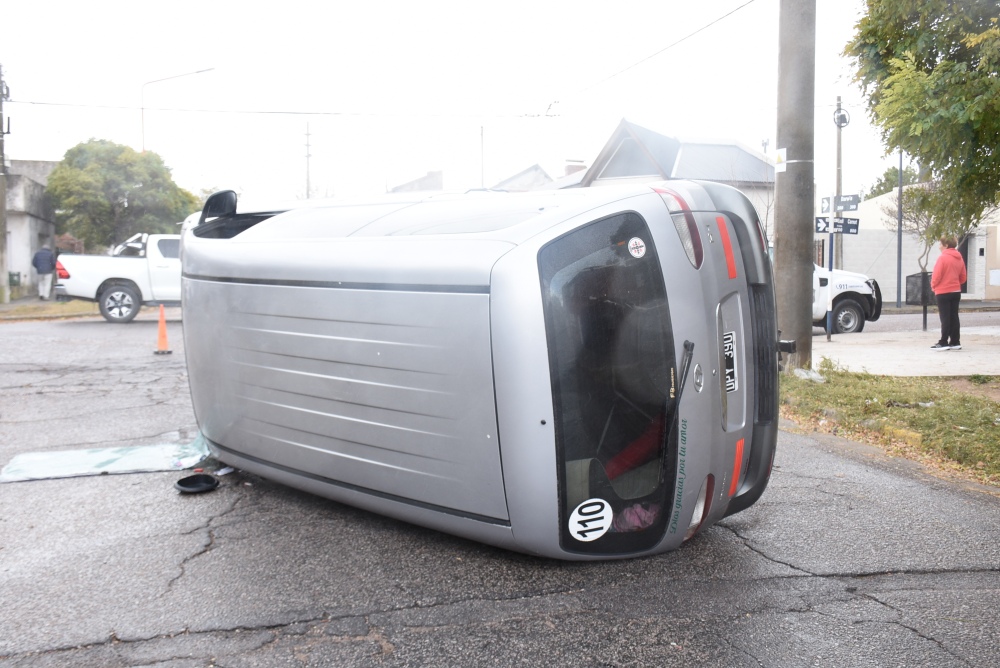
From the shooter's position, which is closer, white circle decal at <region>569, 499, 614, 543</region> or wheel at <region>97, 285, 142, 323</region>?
white circle decal at <region>569, 499, 614, 543</region>

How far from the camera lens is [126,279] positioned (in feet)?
61.0

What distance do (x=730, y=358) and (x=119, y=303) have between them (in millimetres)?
→ 17464

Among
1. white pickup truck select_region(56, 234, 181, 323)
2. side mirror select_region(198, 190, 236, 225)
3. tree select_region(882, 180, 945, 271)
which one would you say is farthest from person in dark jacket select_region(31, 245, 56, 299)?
tree select_region(882, 180, 945, 271)

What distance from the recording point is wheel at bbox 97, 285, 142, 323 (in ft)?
60.8

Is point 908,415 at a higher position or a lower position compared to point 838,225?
lower

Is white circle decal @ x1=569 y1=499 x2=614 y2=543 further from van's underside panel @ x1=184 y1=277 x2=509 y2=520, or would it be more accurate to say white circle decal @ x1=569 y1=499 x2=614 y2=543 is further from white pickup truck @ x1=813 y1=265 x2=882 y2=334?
white pickup truck @ x1=813 y1=265 x2=882 y2=334

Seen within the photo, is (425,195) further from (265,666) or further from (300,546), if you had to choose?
(265,666)

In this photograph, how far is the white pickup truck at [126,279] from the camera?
1823cm

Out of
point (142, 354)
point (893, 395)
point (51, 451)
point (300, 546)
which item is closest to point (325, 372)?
point (300, 546)

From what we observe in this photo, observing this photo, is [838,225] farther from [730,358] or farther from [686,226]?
[686,226]

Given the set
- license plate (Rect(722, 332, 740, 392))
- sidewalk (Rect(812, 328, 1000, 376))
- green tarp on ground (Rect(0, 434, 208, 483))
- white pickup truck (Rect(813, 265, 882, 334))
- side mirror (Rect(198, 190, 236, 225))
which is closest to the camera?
license plate (Rect(722, 332, 740, 392))

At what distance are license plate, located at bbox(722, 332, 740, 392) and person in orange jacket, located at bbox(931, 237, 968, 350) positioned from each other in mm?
10503

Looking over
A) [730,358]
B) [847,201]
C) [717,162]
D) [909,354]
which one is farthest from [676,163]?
[730,358]

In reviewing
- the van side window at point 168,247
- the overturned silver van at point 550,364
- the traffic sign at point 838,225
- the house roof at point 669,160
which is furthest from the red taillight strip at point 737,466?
the house roof at point 669,160
